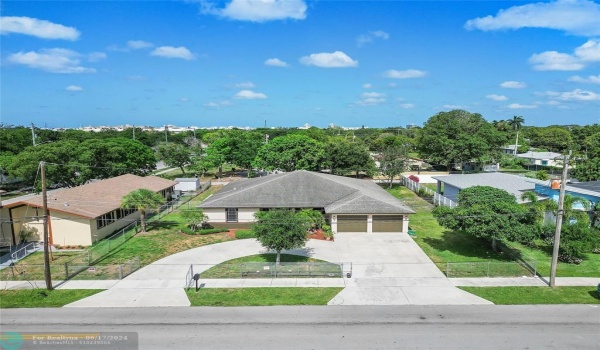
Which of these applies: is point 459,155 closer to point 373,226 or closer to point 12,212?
point 373,226

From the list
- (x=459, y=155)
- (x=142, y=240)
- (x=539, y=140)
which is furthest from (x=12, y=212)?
(x=539, y=140)

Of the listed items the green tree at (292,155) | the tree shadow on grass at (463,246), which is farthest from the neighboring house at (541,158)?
the tree shadow on grass at (463,246)

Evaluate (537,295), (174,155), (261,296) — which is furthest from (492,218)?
(174,155)

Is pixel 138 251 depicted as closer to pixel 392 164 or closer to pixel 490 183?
pixel 490 183

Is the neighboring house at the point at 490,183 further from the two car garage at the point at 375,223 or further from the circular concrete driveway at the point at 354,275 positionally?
the circular concrete driveway at the point at 354,275

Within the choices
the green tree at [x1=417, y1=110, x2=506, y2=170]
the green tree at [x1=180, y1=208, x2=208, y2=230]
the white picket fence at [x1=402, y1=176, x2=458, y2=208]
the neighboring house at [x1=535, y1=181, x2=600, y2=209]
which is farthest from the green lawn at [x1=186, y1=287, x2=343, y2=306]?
the green tree at [x1=417, y1=110, x2=506, y2=170]

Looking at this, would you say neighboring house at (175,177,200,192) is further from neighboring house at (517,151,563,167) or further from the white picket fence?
neighboring house at (517,151,563,167)
